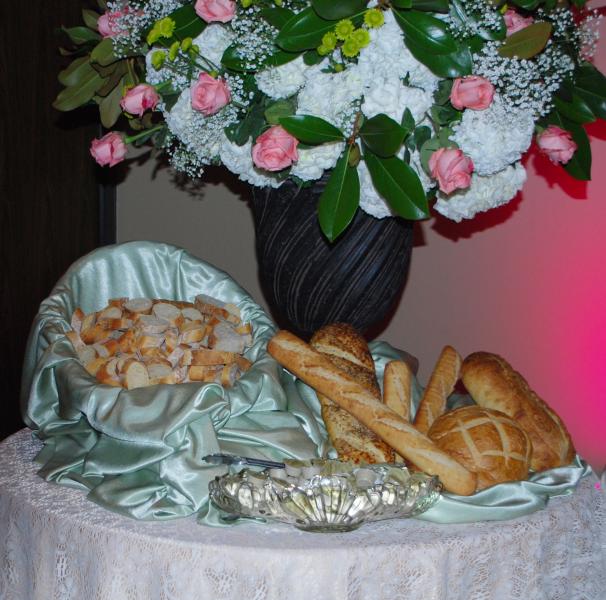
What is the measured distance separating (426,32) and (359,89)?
122 millimetres

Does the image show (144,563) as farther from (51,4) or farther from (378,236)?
(51,4)

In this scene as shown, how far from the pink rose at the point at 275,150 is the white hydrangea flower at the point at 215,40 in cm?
20

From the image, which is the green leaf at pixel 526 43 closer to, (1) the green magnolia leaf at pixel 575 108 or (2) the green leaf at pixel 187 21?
(1) the green magnolia leaf at pixel 575 108

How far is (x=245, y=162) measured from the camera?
1.43m

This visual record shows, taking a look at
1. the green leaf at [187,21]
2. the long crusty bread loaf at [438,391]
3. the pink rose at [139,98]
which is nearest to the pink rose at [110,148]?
the pink rose at [139,98]

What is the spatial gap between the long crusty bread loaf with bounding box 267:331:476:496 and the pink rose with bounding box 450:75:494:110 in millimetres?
425

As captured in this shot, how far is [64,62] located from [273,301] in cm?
158

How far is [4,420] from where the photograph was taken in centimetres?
269

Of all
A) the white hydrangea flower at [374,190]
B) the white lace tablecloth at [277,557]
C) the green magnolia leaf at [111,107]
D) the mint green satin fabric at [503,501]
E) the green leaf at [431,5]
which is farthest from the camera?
the green magnolia leaf at [111,107]

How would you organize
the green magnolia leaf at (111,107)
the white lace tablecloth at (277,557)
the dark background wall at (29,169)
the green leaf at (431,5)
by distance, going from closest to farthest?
the white lace tablecloth at (277,557), the green leaf at (431,5), the green magnolia leaf at (111,107), the dark background wall at (29,169)

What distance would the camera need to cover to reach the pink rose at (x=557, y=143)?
1.48 meters

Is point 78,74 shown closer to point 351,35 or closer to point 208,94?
point 208,94

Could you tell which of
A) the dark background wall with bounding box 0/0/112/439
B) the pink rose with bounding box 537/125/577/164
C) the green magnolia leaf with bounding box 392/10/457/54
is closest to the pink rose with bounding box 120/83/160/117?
the green magnolia leaf with bounding box 392/10/457/54

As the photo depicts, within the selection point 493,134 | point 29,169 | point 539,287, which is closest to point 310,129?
point 493,134
